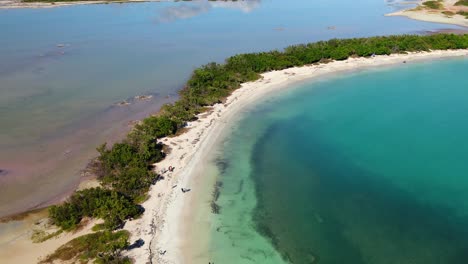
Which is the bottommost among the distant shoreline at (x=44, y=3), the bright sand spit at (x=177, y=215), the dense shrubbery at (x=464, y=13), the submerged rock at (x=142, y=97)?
the bright sand spit at (x=177, y=215)

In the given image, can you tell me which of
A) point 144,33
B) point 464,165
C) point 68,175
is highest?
point 144,33

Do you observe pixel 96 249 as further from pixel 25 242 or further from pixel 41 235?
pixel 25 242

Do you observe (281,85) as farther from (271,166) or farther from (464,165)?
(464,165)

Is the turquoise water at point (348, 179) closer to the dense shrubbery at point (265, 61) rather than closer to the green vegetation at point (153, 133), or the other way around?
the green vegetation at point (153, 133)

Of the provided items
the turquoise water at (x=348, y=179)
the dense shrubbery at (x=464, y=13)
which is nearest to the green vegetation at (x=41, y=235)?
the turquoise water at (x=348, y=179)

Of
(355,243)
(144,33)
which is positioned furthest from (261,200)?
(144,33)

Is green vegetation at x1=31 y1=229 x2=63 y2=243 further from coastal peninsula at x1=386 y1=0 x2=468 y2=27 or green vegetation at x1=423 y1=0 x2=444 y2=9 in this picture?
green vegetation at x1=423 y1=0 x2=444 y2=9
